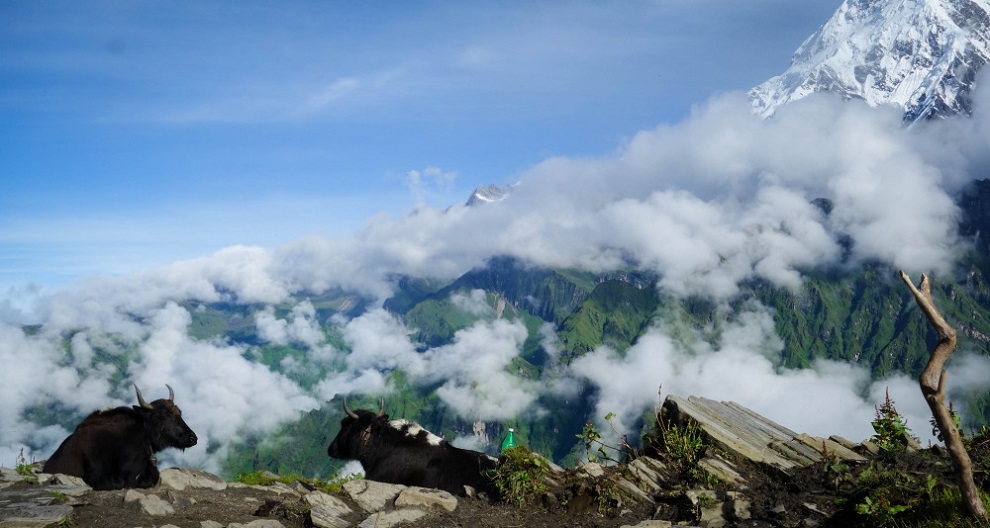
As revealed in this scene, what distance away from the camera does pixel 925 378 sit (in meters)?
8.36

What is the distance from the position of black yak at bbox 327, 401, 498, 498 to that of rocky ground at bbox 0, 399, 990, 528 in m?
1.55

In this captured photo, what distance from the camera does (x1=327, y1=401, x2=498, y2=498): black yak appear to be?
17156 mm

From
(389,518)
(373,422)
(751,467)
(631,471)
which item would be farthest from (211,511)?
(751,467)

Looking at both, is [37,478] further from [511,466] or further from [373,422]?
[511,466]

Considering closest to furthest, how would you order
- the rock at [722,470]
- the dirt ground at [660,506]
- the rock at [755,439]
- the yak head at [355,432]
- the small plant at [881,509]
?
the small plant at [881,509] < the dirt ground at [660,506] < the rock at [722,470] < the rock at [755,439] < the yak head at [355,432]

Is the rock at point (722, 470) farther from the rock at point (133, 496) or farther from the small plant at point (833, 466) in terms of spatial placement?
the rock at point (133, 496)

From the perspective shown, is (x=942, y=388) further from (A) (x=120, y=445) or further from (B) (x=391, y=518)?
(A) (x=120, y=445)

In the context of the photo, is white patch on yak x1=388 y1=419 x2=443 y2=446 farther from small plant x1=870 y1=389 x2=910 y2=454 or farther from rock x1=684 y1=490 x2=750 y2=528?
small plant x1=870 y1=389 x2=910 y2=454

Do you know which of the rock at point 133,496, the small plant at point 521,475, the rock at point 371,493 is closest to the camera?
the rock at point 133,496

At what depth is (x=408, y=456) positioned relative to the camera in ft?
61.5

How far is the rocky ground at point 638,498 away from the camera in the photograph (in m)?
10.9

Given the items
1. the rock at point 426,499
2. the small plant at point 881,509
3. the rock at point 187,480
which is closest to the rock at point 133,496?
the rock at point 187,480

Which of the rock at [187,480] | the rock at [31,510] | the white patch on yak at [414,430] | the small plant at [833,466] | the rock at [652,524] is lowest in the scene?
the rock at [187,480]

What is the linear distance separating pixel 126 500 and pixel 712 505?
1321cm
